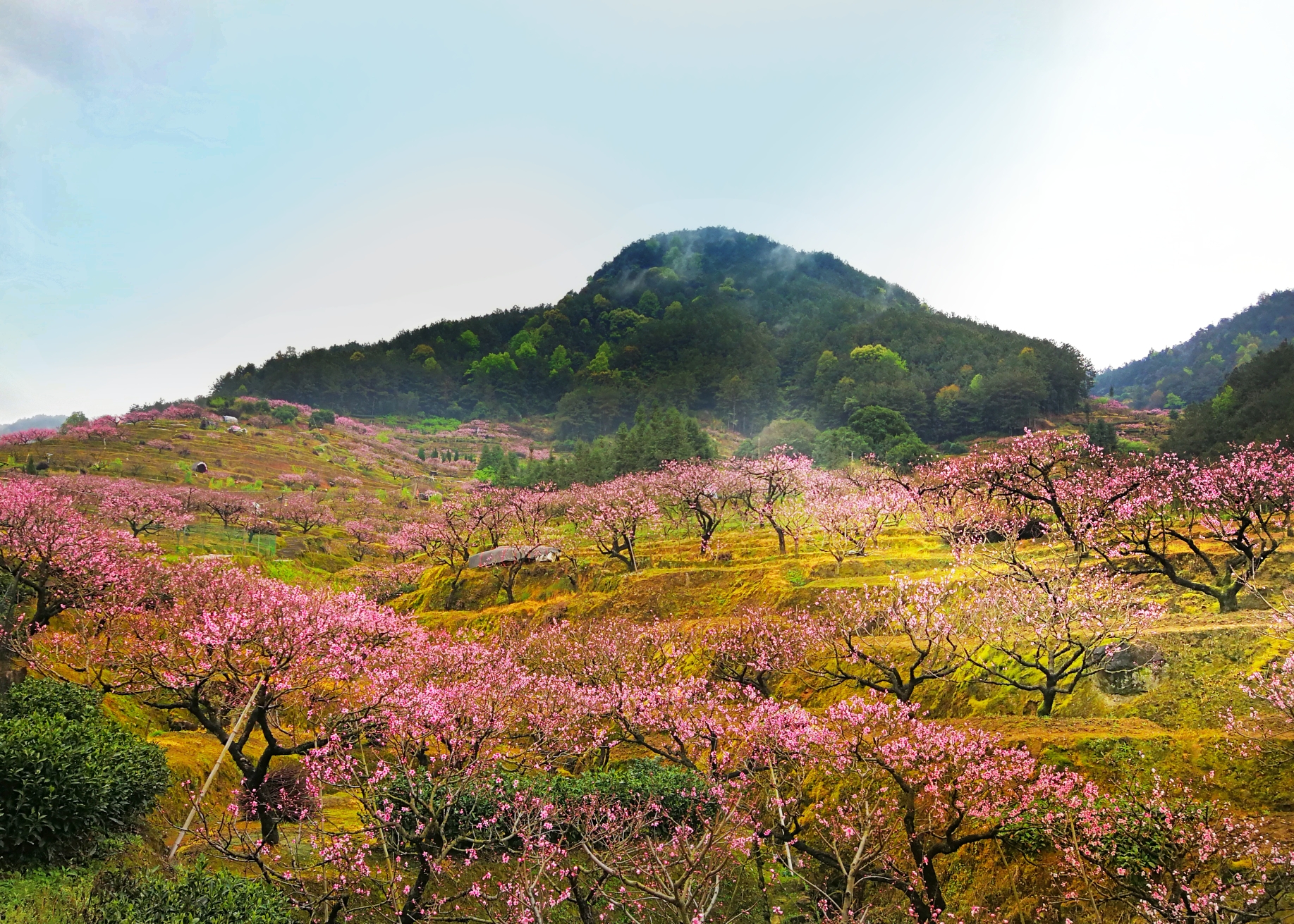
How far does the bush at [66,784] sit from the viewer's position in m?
8.70

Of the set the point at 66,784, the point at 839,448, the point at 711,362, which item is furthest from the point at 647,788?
the point at 711,362

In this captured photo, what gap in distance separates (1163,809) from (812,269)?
18166 centimetres

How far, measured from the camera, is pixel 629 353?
407 ft

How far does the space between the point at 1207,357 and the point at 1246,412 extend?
9465 centimetres

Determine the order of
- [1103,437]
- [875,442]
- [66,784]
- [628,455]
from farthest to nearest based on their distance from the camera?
[875,442] → [1103,437] → [628,455] → [66,784]

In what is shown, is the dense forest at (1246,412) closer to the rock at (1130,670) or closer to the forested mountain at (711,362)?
the forested mountain at (711,362)

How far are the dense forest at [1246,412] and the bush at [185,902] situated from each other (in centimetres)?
4695

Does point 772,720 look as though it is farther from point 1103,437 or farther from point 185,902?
point 1103,437

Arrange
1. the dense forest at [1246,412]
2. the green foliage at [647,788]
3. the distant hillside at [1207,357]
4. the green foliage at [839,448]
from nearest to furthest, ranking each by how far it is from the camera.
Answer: the green foliage at [647,788] → the dense forest at [1246,412] → the green foliage at [839,448] → the distant hillside at [1207,357]

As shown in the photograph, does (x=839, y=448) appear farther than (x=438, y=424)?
No

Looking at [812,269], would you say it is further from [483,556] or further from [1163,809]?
[1163,809]

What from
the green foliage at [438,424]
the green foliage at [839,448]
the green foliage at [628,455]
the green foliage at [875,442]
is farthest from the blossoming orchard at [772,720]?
the green foliage at [438,424]

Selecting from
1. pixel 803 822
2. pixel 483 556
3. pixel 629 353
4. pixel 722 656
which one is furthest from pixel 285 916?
pixel 629 353

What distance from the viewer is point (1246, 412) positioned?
133 ft
